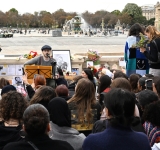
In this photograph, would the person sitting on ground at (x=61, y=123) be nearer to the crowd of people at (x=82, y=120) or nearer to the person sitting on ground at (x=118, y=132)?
the crowd of people at (x=82, y=120)

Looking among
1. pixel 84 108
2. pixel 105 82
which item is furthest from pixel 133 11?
pixel 84 108

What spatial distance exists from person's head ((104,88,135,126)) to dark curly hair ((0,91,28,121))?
1223 millimetres

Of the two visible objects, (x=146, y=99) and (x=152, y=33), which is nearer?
(x=146, y=99)

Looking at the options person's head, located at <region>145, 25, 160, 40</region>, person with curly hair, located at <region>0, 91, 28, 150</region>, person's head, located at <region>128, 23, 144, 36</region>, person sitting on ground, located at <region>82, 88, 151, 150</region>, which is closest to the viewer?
person sitting on ground, located at <region>82, 88, 151, 150</region>

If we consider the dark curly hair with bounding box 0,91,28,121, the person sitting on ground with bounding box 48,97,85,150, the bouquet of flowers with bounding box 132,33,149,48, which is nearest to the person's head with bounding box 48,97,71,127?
the person sitting on ground with bounding box 48,97,85,150

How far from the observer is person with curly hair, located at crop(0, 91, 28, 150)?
145 inches

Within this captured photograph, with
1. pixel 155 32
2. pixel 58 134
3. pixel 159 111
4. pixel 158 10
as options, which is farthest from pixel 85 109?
pixel 158 10

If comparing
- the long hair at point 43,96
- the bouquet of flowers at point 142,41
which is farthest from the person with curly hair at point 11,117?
the bouquet of flowers at point 142,41

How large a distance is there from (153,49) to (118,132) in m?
5.72

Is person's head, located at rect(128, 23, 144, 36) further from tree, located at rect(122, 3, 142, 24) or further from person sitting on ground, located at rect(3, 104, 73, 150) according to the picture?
tree, located at rect(122, 3, 142, 24)

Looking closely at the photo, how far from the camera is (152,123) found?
397 centimetres

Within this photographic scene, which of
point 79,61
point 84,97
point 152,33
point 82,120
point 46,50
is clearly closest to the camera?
point 82,120

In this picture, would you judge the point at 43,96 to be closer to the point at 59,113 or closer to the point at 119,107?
the point at 59,113

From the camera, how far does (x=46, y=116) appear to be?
3262 mm
